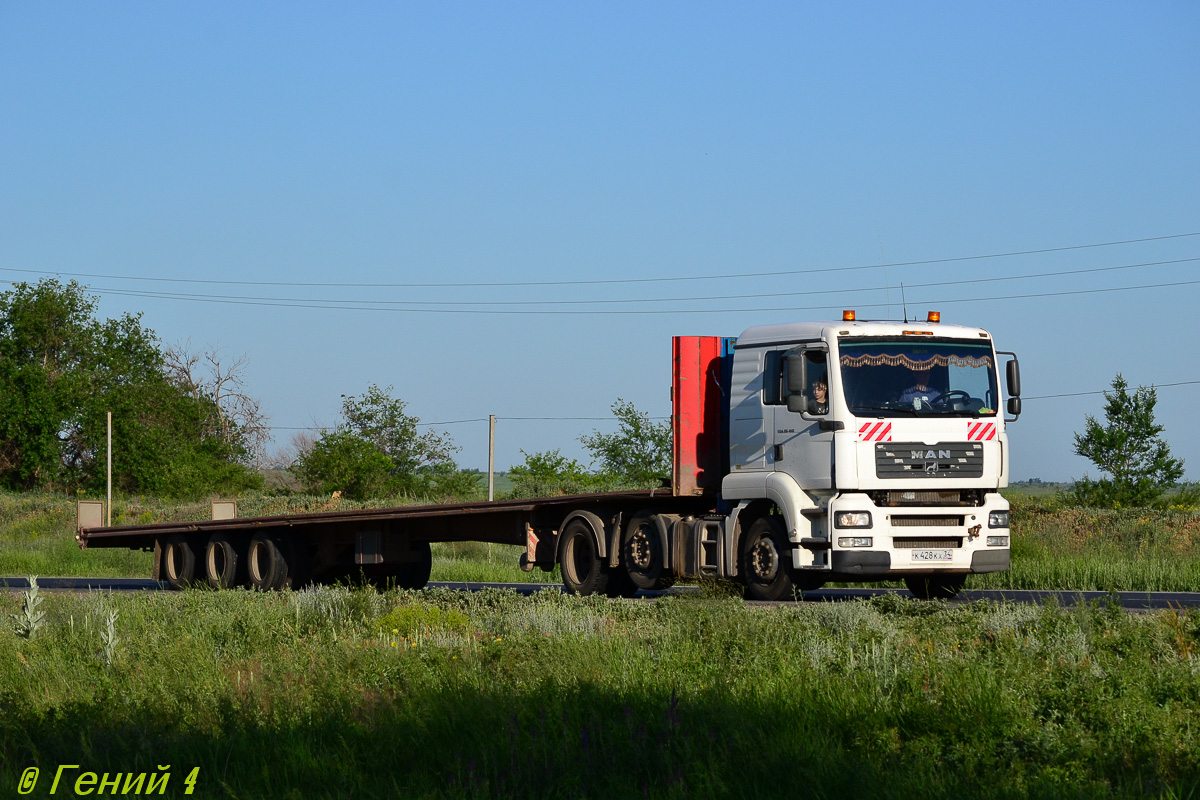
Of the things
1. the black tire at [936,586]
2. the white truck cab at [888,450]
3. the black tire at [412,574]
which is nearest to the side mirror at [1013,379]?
the white truck cab at [888,450]

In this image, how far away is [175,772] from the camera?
679 cm

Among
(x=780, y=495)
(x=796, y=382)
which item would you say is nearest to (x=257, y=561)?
(x=780, y=495)

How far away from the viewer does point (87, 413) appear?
63.8 m

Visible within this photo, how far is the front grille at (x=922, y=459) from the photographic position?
46.4 feet

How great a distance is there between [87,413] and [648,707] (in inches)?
2442

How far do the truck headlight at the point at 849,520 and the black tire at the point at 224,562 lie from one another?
10.8 meters

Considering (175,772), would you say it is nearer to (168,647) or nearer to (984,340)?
(168,647)

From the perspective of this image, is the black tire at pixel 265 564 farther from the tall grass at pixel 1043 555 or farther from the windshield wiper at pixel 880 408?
the windshield wiper at pixel 880 408

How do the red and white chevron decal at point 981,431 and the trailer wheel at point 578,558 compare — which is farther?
the trailer wheel at point 578,558

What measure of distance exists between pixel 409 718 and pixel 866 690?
269 centimetres

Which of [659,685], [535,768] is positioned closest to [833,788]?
[535,768]

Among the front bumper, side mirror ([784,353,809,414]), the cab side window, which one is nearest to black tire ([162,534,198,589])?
the cab side window

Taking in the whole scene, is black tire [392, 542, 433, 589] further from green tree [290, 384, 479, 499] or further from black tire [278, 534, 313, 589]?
green tree [290, 384, 479, 499]

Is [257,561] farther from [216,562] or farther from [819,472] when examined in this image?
[819,472]
